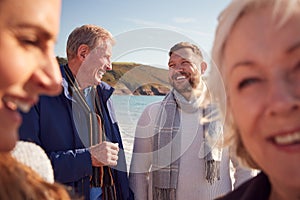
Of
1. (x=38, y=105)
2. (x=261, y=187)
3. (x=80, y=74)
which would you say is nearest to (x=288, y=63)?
(x=261, y=187)

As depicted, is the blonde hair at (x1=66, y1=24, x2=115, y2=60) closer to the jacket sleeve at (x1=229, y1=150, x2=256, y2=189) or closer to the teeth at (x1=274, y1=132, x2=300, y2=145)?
the jacket sleeve at (x1=229, y1=150, x2=256, y2=189)

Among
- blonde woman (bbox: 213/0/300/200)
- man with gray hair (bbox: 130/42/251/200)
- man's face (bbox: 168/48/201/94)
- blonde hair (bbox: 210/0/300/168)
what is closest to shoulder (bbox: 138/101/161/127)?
man with gray hair (bbox: 130/42/251/200)

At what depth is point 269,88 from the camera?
3.25 feet

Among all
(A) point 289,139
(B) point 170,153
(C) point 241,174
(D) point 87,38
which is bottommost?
(C) point 241,174

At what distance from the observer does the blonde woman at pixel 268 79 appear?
37.8 inches

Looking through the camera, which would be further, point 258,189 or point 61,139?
point 61,139

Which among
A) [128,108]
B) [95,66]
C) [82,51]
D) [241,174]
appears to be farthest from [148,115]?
[241,174]

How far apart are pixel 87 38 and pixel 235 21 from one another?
2066mm

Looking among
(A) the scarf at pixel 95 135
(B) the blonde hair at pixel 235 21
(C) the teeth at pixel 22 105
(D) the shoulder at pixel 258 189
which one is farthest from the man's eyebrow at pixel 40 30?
(A) the scarf at pixel 95 135

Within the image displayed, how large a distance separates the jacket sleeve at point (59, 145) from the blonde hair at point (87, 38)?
0.59m

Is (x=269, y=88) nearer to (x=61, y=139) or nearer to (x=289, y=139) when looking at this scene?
(x=289, y=139)

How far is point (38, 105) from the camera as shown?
101 inches

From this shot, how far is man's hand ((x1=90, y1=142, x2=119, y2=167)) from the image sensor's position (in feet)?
8.91

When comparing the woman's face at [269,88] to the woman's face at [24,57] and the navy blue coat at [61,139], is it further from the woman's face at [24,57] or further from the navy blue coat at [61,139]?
the navy blue coat at [61,139]
